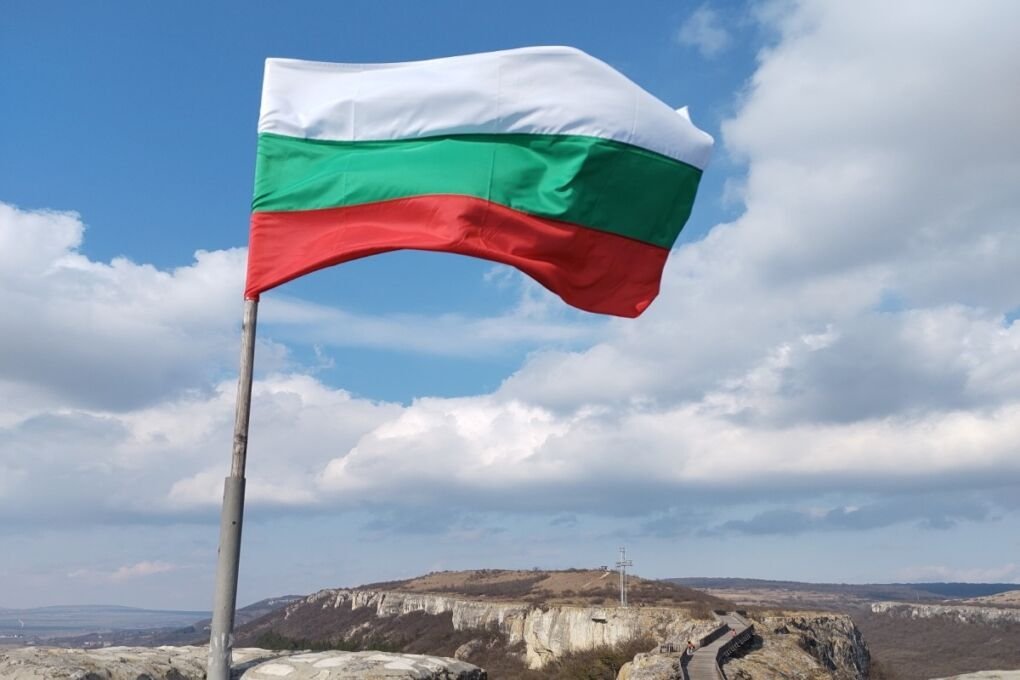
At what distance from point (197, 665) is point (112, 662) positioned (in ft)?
3.09

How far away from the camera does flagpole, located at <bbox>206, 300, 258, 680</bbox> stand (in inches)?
332

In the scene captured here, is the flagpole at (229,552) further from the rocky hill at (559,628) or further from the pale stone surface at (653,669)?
the pale stone surface at (653,669)

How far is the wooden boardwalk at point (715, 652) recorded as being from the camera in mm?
44844

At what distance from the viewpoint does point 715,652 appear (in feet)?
173

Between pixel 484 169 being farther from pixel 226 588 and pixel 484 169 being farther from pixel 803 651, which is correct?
pixel 803 651

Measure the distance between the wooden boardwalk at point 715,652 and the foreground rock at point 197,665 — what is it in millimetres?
36063

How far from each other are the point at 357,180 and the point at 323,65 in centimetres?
126

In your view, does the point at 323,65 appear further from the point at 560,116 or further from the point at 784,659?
the point at 784,659

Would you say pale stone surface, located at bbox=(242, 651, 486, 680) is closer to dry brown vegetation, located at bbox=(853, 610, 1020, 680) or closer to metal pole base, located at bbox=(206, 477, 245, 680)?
metal pole base, located at bbox=(206, 477, 245, 680)

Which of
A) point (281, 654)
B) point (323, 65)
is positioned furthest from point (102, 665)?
point (323, 65)

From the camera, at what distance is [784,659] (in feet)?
153

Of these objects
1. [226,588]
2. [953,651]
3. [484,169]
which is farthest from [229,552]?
[953,651]

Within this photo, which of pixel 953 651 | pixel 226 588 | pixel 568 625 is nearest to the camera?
pixel 226 588

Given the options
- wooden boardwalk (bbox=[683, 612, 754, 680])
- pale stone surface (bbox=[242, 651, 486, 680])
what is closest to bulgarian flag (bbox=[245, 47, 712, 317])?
pale stone surface (bbox=[242, 651, 486, 680])
